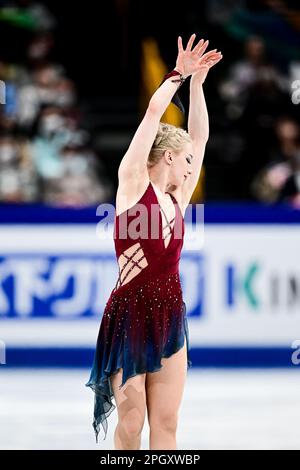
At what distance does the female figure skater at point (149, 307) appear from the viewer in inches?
157

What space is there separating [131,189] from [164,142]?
25cm

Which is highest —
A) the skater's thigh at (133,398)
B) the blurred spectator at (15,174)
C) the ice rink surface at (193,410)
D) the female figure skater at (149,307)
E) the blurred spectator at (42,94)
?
the blurred spectator at (42,94)

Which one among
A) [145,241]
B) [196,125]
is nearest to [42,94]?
[196,125]

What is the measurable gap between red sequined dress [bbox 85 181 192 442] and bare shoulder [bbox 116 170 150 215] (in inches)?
0.8

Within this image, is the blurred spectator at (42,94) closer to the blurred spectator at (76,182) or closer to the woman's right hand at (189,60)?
the blurred spectator at (76,182)

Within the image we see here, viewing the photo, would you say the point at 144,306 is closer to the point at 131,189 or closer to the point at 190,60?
the point at 131,189

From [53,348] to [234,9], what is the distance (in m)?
Answer: 5.51

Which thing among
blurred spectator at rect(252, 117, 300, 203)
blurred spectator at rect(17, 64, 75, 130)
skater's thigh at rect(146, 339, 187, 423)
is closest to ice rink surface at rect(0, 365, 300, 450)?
skater's thigh at rect(146, 339, 187, 423)

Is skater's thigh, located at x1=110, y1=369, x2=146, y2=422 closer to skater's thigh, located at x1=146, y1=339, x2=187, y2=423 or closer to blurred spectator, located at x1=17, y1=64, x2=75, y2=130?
skater's thigh, located at x1=146, y1=339, x2=187, y2=423

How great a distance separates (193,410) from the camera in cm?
620

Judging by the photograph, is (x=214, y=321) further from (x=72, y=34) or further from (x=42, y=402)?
(x=72, y=34)

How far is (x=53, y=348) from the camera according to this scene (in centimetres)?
755

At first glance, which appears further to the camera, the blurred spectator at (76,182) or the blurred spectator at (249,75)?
the blurred spectator at (249,75)

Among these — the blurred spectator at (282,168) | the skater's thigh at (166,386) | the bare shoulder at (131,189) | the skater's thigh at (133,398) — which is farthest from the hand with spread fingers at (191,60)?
the blurred spectator at (282,168)
